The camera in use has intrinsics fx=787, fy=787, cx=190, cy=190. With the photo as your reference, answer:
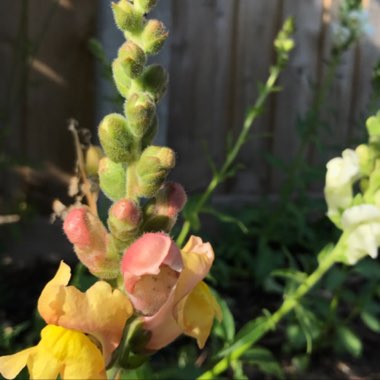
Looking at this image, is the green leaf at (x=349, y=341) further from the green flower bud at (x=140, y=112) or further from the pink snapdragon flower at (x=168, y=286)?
the green flower bud at (x=140, y=112)

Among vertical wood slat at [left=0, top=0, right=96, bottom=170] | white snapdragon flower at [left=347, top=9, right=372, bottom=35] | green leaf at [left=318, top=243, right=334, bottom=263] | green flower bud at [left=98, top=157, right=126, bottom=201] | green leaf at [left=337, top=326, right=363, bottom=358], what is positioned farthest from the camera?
vertical wood slat at [left=0, top=0, right=96, bottom=170]

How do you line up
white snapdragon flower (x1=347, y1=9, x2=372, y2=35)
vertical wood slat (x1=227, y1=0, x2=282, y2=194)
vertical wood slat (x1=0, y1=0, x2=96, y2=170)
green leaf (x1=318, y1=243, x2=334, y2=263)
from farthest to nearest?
vertical wood slat (x1=227, y1=0, x2=282, y2=194) < vertical wood slat (x1=0, y1=0, x2=96, y2=170) < white snapdragon flower (x1=347, y1=9, x2=372, y2=35) < green leaf (x1=318, y1=243, x2=334, y2=263)

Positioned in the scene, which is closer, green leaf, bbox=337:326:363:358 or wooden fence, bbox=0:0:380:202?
green leaf, bbox=337:326:363:358

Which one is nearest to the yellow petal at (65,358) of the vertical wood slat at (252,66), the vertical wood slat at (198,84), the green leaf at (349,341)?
the green leaf at (349,341)

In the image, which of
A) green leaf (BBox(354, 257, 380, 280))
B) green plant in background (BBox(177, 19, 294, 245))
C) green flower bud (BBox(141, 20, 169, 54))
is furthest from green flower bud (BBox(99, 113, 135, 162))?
green leaf (BBox(354, 257, 380, 280))

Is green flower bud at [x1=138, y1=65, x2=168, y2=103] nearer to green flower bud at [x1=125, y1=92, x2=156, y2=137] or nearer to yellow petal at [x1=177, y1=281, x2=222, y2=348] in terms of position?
green flower bud at [x1=125, y1=92, x2=156, y2=137]

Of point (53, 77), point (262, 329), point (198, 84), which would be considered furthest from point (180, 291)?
point (198, 84)
